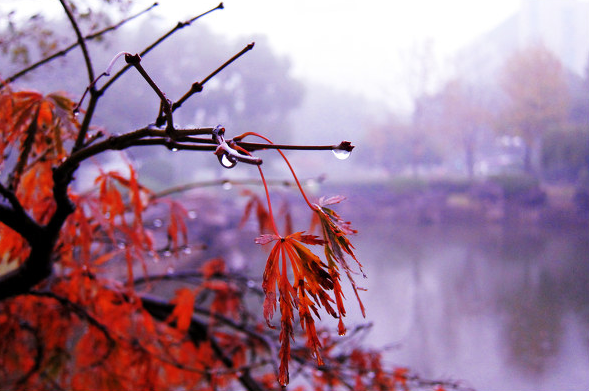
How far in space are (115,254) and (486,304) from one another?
128 centimetres

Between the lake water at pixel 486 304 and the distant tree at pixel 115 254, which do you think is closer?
the distant tree at pixel 115 254

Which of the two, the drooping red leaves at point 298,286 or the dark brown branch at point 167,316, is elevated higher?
the drooping red leaves at point 298,286

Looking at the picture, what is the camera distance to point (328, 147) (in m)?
0.17

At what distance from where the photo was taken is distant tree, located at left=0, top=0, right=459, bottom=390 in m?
0.18

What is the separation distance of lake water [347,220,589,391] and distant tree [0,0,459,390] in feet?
1.36

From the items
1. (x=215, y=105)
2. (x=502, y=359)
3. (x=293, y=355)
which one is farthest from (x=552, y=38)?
(x=215, y=105)

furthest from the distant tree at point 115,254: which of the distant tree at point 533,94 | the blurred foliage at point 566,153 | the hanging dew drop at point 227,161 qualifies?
the distant tree at point 533,94

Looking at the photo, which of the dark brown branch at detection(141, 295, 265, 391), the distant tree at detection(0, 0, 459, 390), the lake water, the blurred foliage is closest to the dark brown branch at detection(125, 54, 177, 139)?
the distant tree at detection(0, 0, 459, 390)

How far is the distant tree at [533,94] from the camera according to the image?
124 cm

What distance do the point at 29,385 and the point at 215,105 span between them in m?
2.34

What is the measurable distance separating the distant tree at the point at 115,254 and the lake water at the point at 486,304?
1.36 feet

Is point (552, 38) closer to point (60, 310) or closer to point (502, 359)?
point (502, 359)

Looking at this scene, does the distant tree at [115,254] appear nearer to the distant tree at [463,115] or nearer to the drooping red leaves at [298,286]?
the drooping red leaves at [298,286]

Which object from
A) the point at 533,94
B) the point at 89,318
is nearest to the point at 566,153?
the point at 533,94
